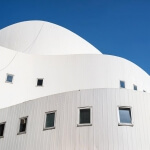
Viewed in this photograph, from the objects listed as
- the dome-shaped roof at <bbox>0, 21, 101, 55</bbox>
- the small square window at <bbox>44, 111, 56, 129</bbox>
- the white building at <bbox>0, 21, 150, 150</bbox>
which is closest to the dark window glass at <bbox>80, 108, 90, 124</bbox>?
the white building at <bbox>0, 21, 150, 150</bbox>

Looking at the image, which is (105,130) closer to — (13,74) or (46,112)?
(46,112)

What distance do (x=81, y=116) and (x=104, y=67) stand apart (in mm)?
7821

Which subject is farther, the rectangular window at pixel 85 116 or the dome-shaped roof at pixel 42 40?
the dome-shaped roof at pixel 42 40

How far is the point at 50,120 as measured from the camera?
51.1 feet

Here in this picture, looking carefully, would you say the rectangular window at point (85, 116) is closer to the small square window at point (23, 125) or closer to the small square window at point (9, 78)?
the small square window at point (23, 125)

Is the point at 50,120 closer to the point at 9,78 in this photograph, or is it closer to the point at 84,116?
the point at 84,116

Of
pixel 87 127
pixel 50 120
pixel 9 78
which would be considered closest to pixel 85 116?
pixel 87 127

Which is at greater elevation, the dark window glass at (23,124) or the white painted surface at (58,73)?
the white painted surface at (58,73)

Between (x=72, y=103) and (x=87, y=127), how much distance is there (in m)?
1.72

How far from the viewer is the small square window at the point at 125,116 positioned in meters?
14.6

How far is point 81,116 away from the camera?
14922 millimetres

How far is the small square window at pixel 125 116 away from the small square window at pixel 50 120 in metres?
3.85

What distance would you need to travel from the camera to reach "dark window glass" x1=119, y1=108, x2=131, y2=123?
1464 centimetres

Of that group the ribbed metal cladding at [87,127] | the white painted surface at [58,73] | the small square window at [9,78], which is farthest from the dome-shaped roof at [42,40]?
the ribbed metal cladding at [87,127]
